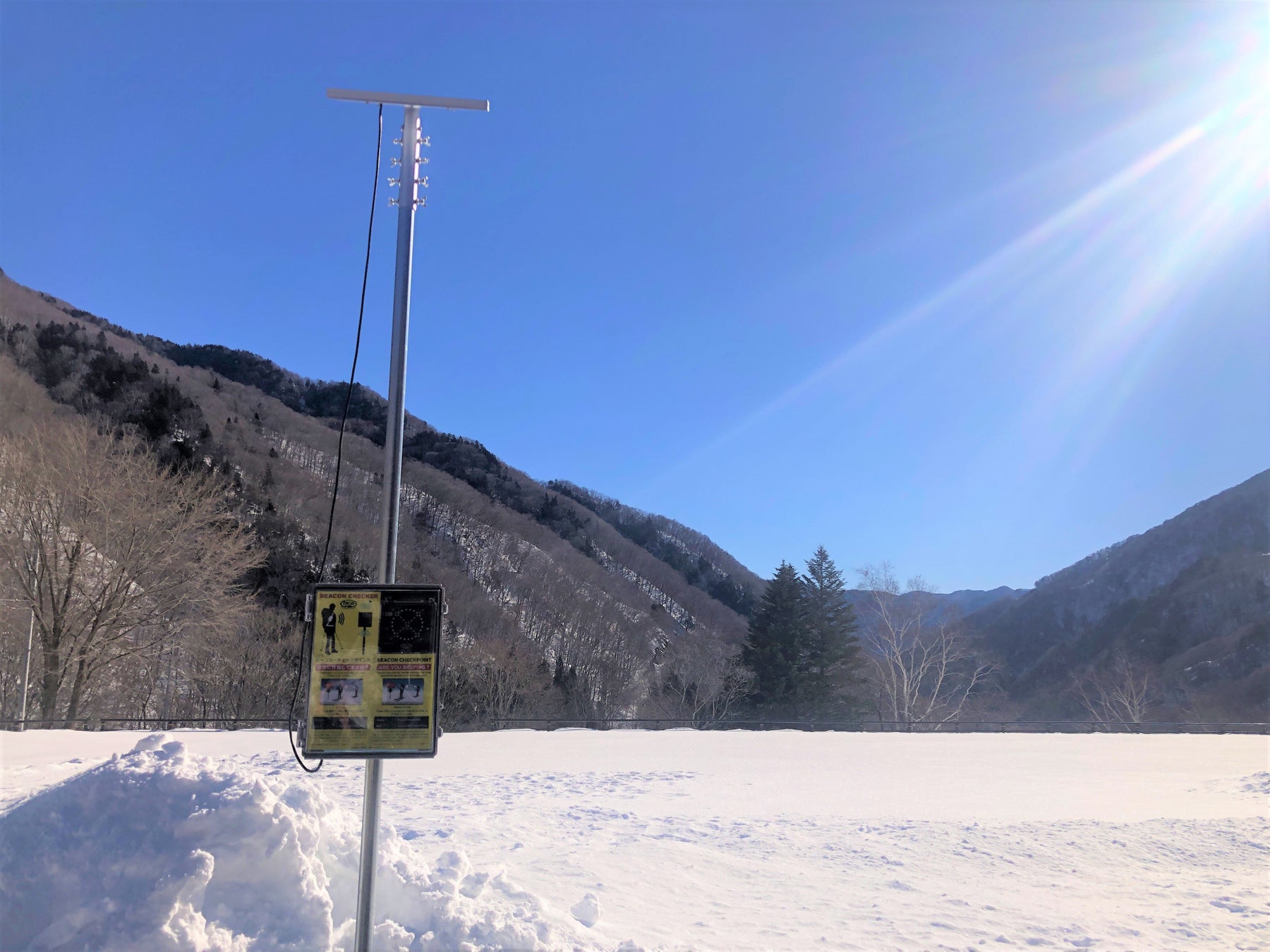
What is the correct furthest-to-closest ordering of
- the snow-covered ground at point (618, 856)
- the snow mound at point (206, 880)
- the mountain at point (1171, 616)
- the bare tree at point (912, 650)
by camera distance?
1. the mountain at point (1171, 616)
2. the bare tree at point (912, 650)
3. the snow-covered ground at point (618, 856)
4. the snow mound at point (206, 880)

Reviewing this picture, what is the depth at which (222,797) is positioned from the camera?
527 cm

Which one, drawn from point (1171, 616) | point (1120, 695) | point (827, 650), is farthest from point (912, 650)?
point (1171, 616)

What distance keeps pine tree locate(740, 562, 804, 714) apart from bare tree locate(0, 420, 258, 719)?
96.8 feet

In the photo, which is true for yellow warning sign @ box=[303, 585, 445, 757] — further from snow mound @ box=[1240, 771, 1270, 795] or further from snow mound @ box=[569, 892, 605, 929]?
snow mound @ box=[1240, 771, 1270, 795]

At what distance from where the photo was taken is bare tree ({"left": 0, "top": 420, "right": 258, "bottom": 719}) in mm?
24531

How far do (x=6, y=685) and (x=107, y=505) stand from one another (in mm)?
9317

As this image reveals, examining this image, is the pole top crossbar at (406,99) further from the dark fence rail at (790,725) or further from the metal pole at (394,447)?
the dark fence rail at (790,725)

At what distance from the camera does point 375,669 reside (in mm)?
4648

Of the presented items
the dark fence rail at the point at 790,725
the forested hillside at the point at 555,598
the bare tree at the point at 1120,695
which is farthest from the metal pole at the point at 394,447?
the bare tree at the point at 1120,695

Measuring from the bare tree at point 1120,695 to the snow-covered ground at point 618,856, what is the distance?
2771 centimetres

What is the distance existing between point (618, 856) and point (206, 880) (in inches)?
183

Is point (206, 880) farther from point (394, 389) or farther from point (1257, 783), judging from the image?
point (1257, 783)

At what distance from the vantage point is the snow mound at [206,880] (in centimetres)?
456

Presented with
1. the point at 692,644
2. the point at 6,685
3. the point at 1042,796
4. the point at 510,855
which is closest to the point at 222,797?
the point at 510,855
